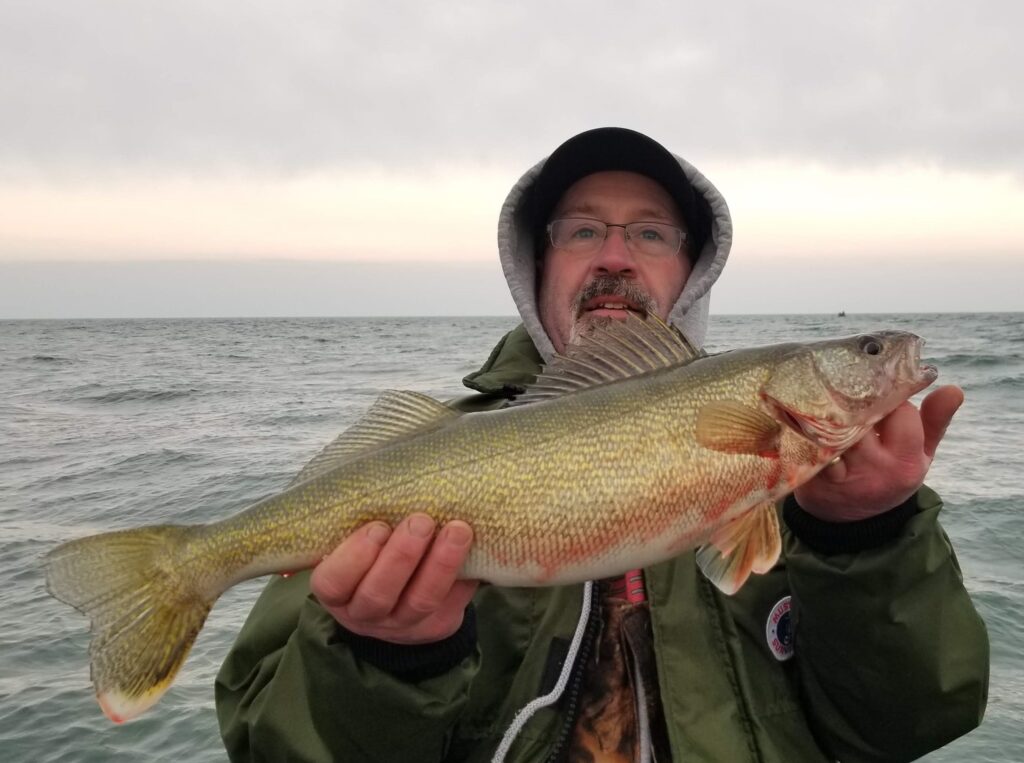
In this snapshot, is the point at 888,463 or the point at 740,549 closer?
the point at 888,463

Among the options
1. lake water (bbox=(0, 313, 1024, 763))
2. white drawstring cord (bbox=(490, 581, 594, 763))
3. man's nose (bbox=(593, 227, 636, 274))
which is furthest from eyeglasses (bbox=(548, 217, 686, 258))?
lake water (bbox=(0, 313, 1024, 763))

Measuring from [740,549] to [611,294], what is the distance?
1.69 metres

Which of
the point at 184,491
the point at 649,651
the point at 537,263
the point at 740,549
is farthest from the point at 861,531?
the point at 184,491

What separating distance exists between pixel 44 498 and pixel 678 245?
9229 mm

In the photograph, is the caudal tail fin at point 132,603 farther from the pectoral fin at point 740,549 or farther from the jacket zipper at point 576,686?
the pectoral fin at point 740,549

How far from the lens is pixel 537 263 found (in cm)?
465

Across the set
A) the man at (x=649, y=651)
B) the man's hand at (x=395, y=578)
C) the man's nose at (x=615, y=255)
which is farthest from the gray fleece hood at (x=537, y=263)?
the man's hand at (x=395, y=578)

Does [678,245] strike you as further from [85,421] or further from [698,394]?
[85,421]

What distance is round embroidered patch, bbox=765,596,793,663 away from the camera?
2934mm

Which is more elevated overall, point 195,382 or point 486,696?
point 486,696

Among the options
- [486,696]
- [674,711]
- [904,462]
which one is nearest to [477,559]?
[486,696]

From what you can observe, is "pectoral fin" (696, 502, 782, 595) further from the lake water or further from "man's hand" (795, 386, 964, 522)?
the lake water

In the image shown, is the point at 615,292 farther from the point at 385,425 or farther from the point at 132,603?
the point at 132,603

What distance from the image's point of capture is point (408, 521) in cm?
245
